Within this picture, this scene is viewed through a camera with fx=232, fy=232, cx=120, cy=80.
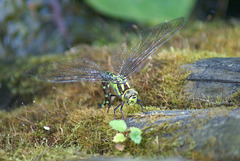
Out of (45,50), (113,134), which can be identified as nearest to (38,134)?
(113,134)

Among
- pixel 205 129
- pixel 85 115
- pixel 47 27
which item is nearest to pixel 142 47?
pixel 85 115

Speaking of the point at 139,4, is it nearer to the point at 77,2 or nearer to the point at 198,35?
the point at 198,35

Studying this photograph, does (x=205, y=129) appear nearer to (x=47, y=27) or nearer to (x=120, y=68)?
(x=120, y=68)

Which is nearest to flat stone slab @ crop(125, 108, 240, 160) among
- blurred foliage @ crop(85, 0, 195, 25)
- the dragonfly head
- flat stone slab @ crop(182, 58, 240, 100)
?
the dragonfly head

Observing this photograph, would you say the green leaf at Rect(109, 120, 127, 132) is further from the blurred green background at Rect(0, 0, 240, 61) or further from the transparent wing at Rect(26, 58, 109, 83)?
the blurred green background at Rect(0, 0, 240, 61)

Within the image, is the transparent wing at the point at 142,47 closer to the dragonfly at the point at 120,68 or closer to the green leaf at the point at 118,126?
the dragonfly at the point at 120,68
